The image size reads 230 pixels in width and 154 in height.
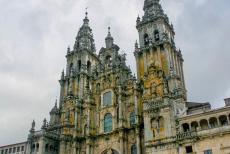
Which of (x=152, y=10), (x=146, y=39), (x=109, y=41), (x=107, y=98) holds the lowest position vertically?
(x=107, y=98)

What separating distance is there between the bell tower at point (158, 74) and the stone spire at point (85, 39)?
14274mm

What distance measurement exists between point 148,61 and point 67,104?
18.4 m

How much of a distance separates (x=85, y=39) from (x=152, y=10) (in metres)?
17.4

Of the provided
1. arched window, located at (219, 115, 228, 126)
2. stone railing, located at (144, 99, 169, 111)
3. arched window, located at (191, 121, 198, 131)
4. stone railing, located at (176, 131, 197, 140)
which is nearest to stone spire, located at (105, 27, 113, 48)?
stone railing, located at (144, 99, 169, 111)

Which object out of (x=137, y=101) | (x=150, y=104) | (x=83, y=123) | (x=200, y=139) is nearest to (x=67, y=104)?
(x=83, y=123)

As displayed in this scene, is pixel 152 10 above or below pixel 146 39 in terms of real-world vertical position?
above

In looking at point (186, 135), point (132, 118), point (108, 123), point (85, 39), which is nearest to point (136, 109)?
point (132, 118)

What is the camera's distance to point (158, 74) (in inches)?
2057

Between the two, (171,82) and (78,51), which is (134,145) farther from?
(78,51)

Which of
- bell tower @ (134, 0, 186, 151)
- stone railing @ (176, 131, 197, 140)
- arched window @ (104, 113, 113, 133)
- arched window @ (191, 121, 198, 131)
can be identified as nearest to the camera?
stone railing @ (176, 131, 197, 140)

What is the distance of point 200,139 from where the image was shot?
40.2 metres

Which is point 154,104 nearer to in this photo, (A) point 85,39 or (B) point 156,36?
(B) point 156,36

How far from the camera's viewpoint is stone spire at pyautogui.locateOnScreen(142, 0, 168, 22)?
59975mm

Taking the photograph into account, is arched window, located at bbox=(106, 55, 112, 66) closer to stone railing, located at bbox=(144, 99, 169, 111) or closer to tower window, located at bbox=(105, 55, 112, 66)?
tower window, located at bbox=(105, 55, 112, 66)
